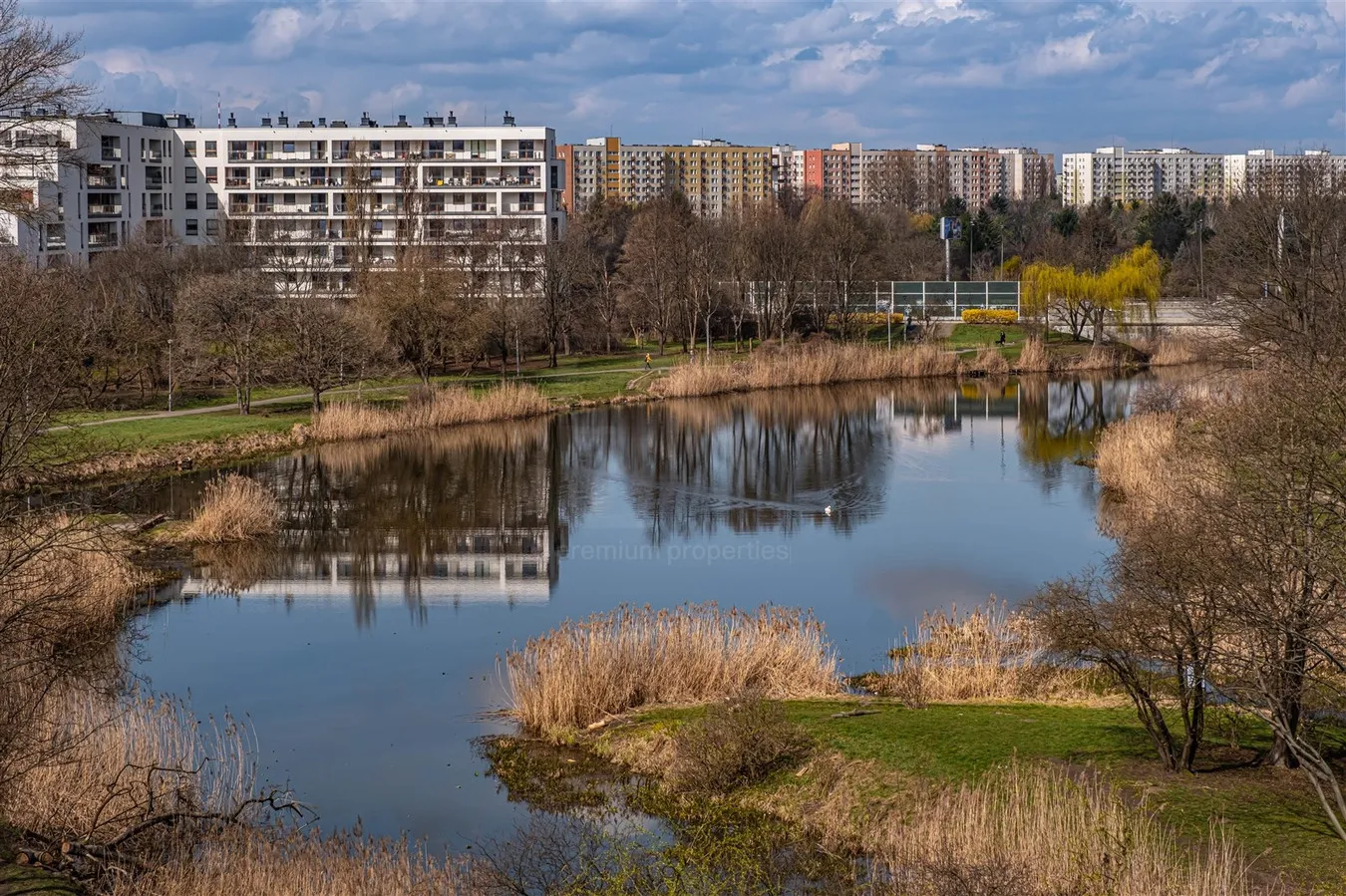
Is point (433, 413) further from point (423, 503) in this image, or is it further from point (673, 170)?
point (673, 170)

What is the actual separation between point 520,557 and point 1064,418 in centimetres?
2600

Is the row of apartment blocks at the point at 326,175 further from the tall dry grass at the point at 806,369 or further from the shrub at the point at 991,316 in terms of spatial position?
the tall dry grass at the point at 806,369

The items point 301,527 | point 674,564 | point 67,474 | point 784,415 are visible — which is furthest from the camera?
point 784,415

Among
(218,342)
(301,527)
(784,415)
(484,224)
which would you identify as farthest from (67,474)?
(484,224)

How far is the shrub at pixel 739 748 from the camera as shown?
14523 mm

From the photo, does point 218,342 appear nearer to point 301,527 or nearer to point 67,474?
point 67,474

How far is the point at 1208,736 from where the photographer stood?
1402 centimetres

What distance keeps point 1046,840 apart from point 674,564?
15.6 meters

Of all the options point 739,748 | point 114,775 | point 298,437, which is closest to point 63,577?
point 114,775

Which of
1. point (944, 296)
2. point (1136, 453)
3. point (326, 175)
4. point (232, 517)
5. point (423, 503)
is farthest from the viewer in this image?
point (326, 175)

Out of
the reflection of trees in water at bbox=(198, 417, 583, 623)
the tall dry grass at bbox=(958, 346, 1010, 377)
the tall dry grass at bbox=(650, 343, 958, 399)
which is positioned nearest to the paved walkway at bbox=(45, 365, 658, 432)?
the tall dry grass at bbox=(650, 343, 958, 399)

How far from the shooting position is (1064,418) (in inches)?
1891

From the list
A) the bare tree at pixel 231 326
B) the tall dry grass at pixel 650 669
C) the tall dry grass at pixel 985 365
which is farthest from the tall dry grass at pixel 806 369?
the tall dry grass at pixel 650 669

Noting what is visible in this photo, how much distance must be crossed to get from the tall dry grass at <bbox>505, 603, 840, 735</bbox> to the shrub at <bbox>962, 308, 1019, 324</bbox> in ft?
186
